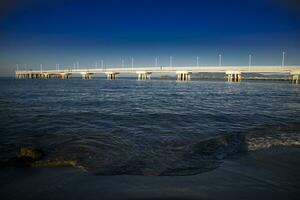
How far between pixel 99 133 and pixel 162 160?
4.13 m

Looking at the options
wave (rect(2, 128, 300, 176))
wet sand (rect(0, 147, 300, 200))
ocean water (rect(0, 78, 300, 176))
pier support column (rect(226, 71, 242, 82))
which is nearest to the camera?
wet sand (rect(0, 147, 300, 200))

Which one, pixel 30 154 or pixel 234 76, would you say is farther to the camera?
pixel 234 76

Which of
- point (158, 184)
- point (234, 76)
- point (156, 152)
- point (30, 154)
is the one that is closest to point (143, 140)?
point (156, 152)

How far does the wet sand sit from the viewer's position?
439cm

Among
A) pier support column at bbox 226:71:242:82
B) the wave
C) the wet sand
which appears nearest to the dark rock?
the wave

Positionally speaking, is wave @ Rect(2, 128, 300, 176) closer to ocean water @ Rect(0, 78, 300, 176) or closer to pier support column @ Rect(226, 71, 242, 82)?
ocean water @ Rect(0, 78, 300, 176)

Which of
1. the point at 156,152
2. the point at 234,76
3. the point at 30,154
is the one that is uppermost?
the point at 234,76

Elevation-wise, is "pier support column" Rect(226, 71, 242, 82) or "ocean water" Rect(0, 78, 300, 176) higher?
"pier support column" Rect(226, 71, 242, 82)

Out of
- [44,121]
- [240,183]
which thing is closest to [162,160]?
[240,183]

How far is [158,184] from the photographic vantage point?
4875 mm

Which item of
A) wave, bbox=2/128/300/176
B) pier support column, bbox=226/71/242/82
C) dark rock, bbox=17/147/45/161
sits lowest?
wave, bbox=2/128/300/176

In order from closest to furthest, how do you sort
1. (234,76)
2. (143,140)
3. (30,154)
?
(30,154)
(143,140)
(234,76)

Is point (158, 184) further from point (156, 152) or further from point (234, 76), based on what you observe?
point (234, 76)

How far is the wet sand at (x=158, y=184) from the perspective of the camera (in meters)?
4.39
